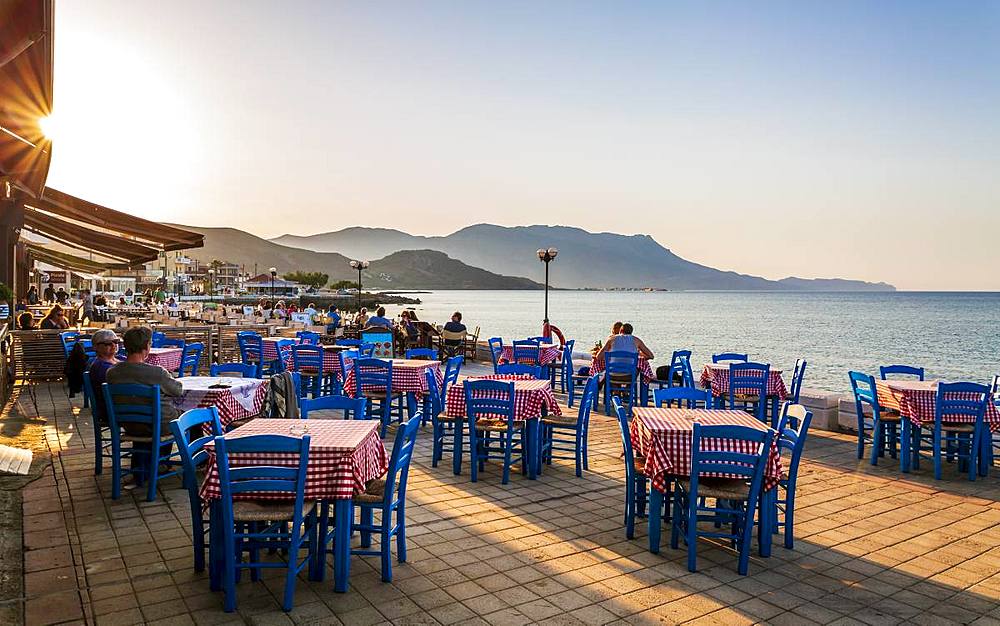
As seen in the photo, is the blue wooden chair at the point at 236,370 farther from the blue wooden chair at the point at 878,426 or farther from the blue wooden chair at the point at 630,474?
the blue wooden chair at the point at 878,426

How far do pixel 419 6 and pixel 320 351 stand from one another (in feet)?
22.3

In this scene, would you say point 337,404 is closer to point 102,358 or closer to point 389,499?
point 389,499

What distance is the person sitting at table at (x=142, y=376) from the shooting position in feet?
18.0

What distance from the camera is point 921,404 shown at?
661 centimetres

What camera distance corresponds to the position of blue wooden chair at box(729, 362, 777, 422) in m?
8.27

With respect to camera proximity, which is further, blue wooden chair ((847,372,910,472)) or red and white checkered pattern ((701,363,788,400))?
red and white checkered pattern ((701,363,788,400))

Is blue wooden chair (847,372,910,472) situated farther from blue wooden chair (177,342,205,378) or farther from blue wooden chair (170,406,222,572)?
blue wooden chair (177,342,205,378)

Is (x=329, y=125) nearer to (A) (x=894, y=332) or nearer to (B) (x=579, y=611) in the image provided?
(B) (x=579, y=611)

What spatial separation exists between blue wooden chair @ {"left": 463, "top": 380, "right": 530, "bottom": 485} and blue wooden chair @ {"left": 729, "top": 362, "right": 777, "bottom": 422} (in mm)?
3155

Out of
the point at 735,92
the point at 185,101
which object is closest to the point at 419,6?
the point at 185,101

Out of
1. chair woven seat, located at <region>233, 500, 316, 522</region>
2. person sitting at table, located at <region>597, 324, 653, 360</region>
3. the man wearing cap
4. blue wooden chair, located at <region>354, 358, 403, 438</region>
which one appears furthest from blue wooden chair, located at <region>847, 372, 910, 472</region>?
the man wearing cap

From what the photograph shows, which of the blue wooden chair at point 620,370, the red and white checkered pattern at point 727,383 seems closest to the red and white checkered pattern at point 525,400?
the red and white checkered pattern at point 727,383

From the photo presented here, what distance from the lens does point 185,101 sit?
39.8ft

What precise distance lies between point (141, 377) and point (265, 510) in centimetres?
263
